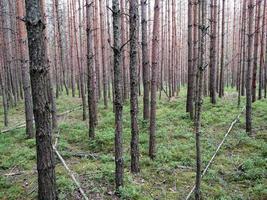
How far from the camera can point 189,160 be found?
7.84 metres

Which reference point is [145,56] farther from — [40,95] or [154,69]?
[40,95]

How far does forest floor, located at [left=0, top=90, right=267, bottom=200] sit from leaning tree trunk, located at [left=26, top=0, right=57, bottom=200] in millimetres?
1820

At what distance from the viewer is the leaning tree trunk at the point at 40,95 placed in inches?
137

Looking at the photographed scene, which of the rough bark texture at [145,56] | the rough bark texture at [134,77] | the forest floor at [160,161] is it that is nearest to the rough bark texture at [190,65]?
the forest floor at [160,161]

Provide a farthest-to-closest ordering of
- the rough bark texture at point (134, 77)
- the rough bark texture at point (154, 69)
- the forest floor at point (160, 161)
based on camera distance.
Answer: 1. the rough bark texture at point (154, 69)
2. the forest floor at point (160, 161)
3. the rough bark texture at point (134, 77)

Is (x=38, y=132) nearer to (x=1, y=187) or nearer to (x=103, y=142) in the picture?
(x=1, y=187)

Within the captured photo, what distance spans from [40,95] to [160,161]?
4769 millimetres

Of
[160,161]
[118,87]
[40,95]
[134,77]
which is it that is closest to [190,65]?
[160,161]

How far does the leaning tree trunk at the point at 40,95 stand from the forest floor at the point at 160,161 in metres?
Answer: 1.82

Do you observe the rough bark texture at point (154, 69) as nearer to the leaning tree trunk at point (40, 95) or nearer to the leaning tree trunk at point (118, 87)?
the leaning tree trunk at point (118, 87)

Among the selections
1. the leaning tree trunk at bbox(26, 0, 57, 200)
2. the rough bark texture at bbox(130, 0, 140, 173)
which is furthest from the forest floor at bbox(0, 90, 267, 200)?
the leaning tree trunk at bbox(26, 0, 57, 200)

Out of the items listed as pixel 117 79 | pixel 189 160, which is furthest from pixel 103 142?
pixel 117 79

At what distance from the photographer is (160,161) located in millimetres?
7699

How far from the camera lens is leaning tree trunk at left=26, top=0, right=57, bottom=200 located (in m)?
3.47
